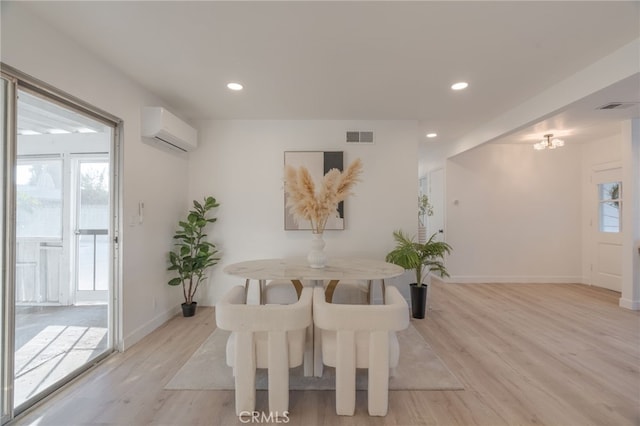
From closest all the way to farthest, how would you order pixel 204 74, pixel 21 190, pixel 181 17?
pixel 181 17
pixel 21 190
pixel 204 74

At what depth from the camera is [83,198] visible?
2963 millimetres

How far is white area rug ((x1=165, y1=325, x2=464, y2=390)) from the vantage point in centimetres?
191

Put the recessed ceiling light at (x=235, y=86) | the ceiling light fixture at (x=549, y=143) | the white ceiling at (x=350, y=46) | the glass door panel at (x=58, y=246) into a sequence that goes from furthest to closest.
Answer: the ceiling light fixture at (x=549, y=143)
the recessed ceiling light at (x=235, y=86)
the glass door panel at (x=58, y=246)
the white ceiling at (x=350, y=46)

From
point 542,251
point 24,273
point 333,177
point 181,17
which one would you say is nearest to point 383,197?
point 333,177

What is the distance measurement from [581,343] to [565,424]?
1455mm

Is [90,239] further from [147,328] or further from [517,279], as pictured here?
[517,279]

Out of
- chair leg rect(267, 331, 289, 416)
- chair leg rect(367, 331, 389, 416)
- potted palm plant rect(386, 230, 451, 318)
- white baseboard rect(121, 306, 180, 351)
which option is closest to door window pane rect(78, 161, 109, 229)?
white baseboard rect(121, 306, 180, 351)

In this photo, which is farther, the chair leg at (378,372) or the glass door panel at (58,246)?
the glass door panel at (58,246)

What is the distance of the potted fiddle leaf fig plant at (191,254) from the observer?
3166 mm

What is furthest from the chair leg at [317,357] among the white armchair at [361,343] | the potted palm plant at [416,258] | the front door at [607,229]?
the front door at [607,229]

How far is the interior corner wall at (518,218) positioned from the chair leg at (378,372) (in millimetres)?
3814

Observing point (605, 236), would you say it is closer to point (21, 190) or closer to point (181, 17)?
point (181, 17)

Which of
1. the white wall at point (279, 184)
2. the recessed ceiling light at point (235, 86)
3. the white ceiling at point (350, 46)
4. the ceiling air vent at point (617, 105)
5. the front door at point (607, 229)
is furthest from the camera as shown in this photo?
the front door at point (607, 229)

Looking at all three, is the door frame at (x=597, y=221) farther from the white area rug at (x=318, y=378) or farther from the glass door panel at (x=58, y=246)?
the glass door panel at (x=58, y=246)
